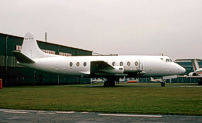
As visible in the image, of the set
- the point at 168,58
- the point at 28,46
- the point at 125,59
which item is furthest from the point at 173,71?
the point at 28,46

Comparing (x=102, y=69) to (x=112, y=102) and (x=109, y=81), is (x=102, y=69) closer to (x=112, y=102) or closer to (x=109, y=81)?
(x=109, y=81)

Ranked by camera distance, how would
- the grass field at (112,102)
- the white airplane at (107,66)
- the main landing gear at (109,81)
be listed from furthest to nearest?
the main landing gear at (109,81)
the white airplane at (107,66)
the grass field at (112,102)

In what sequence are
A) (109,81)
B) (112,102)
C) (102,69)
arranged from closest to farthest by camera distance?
1. (112,102)
2. (102,69)
3. (109,81)

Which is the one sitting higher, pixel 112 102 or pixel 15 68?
pixel 15 68

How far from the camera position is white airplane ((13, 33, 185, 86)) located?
112 ft


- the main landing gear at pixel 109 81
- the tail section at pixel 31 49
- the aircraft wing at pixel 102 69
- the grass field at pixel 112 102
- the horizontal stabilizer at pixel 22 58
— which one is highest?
the tail section at pixel 31 49

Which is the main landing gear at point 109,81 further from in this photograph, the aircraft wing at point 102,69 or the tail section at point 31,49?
the tail section at point 31,49

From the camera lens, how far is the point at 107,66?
33656 millimetres

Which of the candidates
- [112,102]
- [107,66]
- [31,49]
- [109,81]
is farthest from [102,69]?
[112,102]

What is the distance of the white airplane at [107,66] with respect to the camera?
112ft

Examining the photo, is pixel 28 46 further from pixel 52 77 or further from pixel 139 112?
pixel 139 112

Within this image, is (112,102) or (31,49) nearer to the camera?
(112,102)

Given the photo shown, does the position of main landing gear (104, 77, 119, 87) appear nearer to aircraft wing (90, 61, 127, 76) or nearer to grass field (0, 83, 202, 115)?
aircraft wing (90, 61, 127, 76)

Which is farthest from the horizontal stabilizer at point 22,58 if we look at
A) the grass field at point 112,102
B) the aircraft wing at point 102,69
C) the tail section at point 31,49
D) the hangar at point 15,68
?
the grass field at point 112,102
